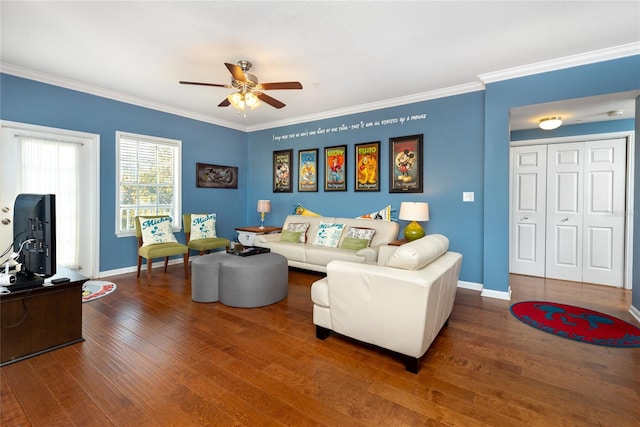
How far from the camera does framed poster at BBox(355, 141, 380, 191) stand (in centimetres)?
488

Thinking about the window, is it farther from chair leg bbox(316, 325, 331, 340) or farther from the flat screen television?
chair leg bbox(316, 325, 331, 340)

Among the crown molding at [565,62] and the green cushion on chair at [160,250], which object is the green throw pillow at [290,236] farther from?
the crown molding at [565,62]

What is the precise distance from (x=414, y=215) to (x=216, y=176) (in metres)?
3.92

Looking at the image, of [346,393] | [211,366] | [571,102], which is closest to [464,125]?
[571,102]

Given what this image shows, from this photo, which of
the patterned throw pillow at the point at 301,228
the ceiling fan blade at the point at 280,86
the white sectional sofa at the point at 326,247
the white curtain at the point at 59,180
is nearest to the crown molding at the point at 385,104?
the white sectional sofa at the point at 326,247

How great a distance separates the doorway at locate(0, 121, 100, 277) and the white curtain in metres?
0.01

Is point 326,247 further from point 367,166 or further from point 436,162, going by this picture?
point 436,162

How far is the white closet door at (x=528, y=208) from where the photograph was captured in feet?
15.7

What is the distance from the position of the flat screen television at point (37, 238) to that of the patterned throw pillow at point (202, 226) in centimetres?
264

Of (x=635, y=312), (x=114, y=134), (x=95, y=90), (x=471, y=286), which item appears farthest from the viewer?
(x=114, y=134)

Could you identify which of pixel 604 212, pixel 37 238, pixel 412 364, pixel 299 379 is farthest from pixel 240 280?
pixel 604 212

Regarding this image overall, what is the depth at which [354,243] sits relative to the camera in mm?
4449

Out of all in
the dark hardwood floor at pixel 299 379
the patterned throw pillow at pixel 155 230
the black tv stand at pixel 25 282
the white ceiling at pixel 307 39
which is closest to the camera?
the dark hardwood floor at pixel 299 379

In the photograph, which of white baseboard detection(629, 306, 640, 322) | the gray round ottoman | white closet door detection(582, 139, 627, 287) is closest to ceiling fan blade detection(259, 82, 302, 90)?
the gray round ottoman
